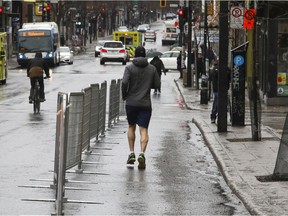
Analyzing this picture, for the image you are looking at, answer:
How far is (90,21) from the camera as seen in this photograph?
13338 cm

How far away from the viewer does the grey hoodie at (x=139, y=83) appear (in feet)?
49.6

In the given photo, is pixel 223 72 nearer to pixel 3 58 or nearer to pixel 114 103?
pixel 114 103

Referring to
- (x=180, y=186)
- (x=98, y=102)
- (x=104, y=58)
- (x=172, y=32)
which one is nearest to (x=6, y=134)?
(x=98, y=102)

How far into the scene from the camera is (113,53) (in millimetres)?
70812

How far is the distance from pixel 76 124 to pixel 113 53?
56.9 metres

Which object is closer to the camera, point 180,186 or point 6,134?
point 180,186

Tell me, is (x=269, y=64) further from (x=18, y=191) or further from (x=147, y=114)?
(x=18, y=191)

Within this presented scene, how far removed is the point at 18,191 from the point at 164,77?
43136 mm

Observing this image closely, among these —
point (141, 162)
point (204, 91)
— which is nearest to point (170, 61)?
point (204, 91)

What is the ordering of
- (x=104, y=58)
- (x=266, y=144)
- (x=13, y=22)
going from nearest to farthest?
(x=266, y=144) < (x=104, y=58) < (x=13, y=22)

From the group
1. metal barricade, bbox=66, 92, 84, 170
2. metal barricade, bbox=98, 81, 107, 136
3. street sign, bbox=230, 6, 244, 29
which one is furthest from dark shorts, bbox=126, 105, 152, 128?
street sign, bbox=230, 6, 244, 29

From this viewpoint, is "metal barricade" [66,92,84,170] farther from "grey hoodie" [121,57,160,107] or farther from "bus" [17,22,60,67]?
"bus" [17,22,60,67]

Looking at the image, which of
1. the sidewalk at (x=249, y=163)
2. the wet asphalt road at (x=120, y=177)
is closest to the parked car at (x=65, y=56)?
the sidewalk at (x=249, y=163)

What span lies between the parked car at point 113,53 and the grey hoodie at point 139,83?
181ft
